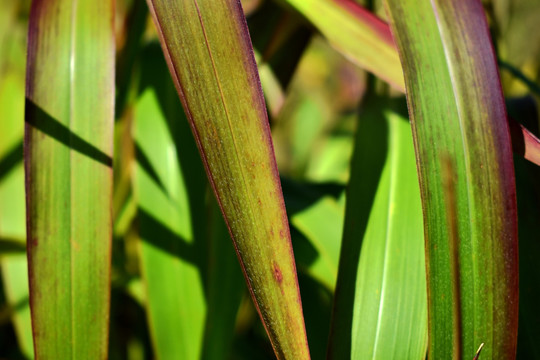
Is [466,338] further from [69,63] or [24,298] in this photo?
[24,298]

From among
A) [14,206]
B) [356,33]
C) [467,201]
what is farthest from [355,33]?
[14,206]

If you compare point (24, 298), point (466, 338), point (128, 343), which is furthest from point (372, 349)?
point (128, 343)

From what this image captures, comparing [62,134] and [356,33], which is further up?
[356,33]

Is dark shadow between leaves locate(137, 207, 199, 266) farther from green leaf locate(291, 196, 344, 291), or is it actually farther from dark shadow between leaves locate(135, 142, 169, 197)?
green leaf locate(291, 196, 344, 291)

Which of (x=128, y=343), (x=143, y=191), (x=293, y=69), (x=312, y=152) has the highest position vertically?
(x=312, y=152)

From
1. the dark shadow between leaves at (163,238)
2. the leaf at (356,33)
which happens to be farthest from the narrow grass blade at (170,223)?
the leaf at (356,33)

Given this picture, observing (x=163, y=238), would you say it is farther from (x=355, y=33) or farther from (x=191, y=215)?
(x=355, y=33)
